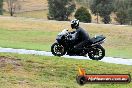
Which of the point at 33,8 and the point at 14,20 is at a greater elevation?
the point at 14,20

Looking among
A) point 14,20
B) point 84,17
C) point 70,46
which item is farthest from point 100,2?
point 70,46

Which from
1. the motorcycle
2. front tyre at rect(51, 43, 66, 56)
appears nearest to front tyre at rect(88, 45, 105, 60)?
the motorcycle

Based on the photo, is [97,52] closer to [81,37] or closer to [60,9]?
[81,37]

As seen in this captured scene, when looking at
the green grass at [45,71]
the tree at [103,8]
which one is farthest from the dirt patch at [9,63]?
the tree at [103,8]

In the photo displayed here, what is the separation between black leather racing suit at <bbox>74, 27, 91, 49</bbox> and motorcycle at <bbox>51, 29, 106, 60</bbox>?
0.15m

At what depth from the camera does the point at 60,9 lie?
72.1 m

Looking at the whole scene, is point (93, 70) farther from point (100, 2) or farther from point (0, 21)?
point (100, 2)

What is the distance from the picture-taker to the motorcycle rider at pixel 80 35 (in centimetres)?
1662

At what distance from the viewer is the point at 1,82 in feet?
34.6

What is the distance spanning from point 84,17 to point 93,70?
164 ft

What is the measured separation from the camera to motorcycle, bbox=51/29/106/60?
16.9 m

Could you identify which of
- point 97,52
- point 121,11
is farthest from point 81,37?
point 121,11

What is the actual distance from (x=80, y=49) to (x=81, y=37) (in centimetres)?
60

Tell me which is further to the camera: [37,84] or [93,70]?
[93,70]
